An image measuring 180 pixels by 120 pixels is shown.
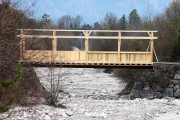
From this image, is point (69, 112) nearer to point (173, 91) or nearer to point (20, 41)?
point (20, 41)

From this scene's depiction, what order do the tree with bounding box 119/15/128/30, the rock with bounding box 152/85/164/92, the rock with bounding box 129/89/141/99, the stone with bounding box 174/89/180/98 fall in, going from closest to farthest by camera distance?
the stone with bounding box 174/89/180/98 < the rock with bounding box 152/85/164/92 < the rock with bounding box 129/89/141/99 < the tree with bounding box 119/15/128/30

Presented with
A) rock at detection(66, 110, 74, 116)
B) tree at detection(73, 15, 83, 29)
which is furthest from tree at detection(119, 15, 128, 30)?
rock at detection(66, 110, 74, 116)

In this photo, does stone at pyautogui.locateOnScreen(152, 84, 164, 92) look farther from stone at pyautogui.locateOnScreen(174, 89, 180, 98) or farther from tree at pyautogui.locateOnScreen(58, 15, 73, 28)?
tree at pyautogui.locateOnScreen(58, 15, 73, 28)

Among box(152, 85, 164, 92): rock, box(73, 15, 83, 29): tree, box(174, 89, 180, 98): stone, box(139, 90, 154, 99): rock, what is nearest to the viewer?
box(174, 89, 180, 98): stone

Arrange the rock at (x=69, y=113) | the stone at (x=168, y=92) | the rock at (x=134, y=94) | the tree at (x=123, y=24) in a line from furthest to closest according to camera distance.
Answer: the tree at (x=123, y=24), the rock at (x=134, y=94), the stone at (x=168, y=92), the rock at (x=69, y=113)

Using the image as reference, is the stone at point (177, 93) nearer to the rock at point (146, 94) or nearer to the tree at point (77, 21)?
the rock at point (146, 94)

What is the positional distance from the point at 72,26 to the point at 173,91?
8742 centimetres

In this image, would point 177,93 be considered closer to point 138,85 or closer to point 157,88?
point 157,88

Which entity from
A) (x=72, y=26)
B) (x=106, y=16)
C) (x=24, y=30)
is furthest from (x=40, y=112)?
(x=72, y=26)

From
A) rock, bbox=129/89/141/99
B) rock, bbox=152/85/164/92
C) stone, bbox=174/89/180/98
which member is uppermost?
rock, bbox=152/85/164/92

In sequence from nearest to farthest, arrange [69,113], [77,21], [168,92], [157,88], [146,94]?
[69,113] < [168,92] < [157,88] < [146,94] < [77,21]

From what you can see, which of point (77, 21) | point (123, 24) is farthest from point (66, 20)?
point (123, 24)

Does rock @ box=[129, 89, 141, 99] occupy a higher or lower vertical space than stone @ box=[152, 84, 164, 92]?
lower

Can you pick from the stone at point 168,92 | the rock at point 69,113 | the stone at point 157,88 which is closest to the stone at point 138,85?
the stone at point 157,88
